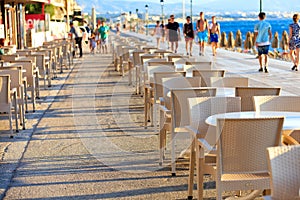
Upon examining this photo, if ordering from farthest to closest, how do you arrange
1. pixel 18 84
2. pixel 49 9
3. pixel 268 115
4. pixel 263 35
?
pixel 49 9
pixel 263 35
pixel 18 84
pixel 268 115

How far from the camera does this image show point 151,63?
37.8ft

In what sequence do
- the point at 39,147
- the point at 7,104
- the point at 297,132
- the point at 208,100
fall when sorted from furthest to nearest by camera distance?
the point at 7,104, the point at 39,147, the point at 208,100, the point at 297,132

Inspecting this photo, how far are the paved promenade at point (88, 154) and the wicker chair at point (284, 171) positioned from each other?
2403 millimetres

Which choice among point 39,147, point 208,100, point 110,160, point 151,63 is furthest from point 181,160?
point 151,63

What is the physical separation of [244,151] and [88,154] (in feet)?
12.7

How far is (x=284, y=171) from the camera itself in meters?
4.19

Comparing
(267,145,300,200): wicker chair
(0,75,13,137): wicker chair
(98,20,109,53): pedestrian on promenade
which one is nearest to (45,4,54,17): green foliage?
(98,20,109,53): pedestrian on promenade

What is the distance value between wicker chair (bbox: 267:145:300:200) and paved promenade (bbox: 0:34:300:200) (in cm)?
240

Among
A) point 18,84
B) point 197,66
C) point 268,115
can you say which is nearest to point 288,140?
point 268,115

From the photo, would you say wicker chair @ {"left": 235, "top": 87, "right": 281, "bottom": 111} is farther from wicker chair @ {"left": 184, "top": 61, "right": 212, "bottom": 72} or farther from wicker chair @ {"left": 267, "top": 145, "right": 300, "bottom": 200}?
wicker chair @ {"left": 184, "top": 61, "right": 212, "bottom": 72}

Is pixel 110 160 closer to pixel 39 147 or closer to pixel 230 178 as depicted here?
pixel 39 147

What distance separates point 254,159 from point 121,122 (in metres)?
6.18

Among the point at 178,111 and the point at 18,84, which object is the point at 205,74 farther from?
the point at 18,84

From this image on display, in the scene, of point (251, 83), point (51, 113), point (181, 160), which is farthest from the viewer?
point (251, 83)
